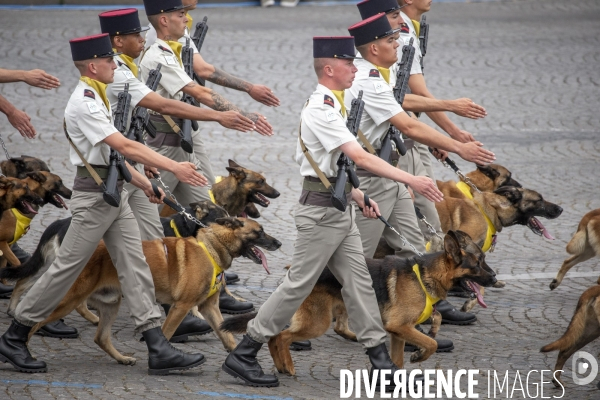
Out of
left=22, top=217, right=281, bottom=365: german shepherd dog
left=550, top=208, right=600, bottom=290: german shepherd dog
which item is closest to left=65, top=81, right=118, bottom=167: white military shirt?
left=22, top=217, right=281, bottom=365: german shepherd dog

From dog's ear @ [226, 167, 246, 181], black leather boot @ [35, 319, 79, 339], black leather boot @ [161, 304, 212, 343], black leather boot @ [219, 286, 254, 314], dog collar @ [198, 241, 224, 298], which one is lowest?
black leather boot @ [219, 286, 254, 314]

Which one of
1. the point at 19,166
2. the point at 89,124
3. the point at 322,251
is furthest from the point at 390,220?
the point at 19,166

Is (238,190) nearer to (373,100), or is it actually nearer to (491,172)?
(373,100)

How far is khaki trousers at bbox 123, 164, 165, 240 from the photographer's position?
816 cm

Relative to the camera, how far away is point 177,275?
25.0 ft

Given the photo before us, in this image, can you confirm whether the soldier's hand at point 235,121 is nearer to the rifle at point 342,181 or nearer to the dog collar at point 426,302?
the rifle at point 342,181

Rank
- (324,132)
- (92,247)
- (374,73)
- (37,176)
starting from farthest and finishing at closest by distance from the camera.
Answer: (37,176)
(374,73)
(92,247)
(324,132)

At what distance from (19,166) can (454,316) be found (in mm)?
4350

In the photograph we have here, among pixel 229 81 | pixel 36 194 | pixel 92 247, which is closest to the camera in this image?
pixel 92 247

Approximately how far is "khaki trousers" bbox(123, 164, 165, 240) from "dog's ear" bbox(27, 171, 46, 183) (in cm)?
133

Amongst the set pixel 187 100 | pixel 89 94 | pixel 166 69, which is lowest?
pixel 187 100

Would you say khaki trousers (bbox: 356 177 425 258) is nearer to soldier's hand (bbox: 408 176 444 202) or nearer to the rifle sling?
soldier's hand (bbox: 408 176 444 202)

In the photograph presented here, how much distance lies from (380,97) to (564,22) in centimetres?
1536

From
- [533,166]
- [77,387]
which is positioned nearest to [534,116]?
[533,166]
